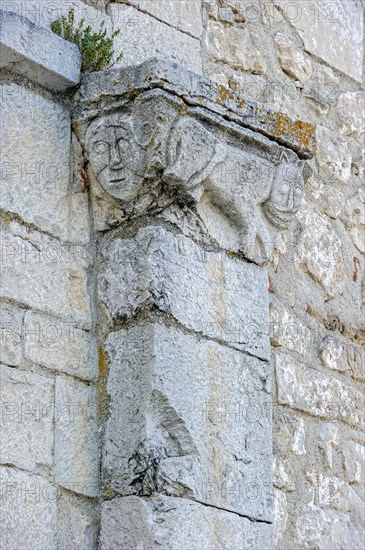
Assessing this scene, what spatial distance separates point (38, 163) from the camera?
3.07 metres

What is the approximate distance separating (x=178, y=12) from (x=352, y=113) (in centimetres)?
95

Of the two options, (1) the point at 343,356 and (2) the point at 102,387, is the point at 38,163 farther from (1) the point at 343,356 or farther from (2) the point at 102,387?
(1) the point at 343,356

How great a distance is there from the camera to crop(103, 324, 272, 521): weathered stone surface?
9.37 feet

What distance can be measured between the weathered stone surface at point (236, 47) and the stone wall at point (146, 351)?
20mm

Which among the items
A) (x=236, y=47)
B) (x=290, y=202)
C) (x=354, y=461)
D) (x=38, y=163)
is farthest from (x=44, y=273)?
(x=354, y=461)

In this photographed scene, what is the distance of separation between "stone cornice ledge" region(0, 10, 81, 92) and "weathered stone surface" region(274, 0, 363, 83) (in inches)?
48.2

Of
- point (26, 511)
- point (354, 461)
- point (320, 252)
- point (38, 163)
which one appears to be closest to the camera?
point (26, 511)

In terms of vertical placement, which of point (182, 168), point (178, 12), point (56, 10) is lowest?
point (182, 168)

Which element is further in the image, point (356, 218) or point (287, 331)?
point (356, 218)

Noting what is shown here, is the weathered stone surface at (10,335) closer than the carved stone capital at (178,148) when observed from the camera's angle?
Yes

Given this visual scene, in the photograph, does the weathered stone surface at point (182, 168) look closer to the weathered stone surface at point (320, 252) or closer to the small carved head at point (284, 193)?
the small carved head at point (284, 193)

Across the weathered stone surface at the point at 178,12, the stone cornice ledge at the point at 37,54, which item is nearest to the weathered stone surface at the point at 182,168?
the stone cornice ledge at the point at 37,54

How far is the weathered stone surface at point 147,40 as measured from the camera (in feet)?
11.2

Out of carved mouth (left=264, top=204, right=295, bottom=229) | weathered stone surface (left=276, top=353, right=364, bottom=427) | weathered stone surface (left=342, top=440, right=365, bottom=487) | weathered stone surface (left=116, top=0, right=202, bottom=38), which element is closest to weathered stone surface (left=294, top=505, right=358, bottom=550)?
weathered stone surface (left=342, top=440, right=365, bottom=487)
